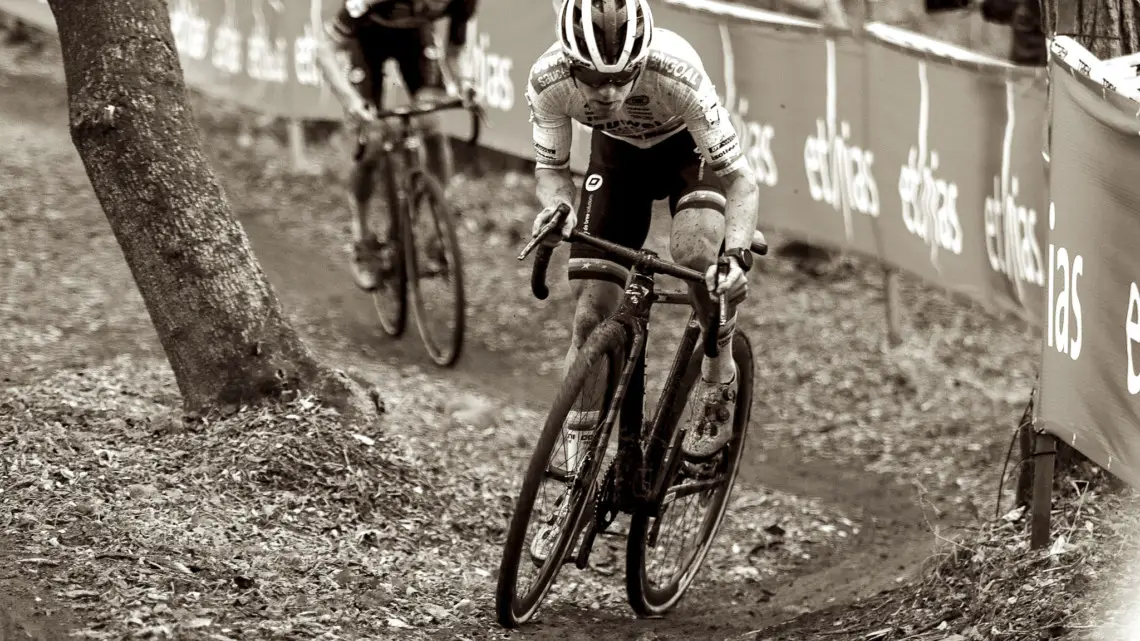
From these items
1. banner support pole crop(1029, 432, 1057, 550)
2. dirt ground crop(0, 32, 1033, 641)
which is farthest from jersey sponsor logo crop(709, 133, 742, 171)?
dirt ground crop(0, 32, 1033, 641)

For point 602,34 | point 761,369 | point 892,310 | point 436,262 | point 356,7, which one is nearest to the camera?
point 602,34

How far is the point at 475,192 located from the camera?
42.1ft

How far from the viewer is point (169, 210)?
5367 mm

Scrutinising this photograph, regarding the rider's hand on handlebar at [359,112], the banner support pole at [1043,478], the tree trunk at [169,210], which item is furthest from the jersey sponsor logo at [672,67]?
the rider's hand on handlebar at [359,112]

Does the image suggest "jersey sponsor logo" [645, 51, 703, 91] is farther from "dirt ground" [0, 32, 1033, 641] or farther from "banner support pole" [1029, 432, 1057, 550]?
"dirt ground" [0, 32, 1033, 641]

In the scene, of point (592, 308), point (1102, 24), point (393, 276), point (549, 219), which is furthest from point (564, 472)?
point (393, 276)

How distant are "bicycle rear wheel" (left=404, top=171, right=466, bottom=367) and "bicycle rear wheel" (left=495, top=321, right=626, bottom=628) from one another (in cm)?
341

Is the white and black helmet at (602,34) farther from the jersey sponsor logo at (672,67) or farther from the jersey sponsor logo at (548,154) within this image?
the jersey sponsor logo at (548,154)

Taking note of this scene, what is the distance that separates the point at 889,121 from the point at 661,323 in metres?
2.22

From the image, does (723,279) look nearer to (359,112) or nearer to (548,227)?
(548,227)

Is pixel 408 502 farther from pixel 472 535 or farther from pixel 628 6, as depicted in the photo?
pixel 628 6

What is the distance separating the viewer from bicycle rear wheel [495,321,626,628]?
423 cm

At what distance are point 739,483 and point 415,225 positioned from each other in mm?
2745

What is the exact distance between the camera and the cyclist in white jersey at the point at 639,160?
441 centimetres
